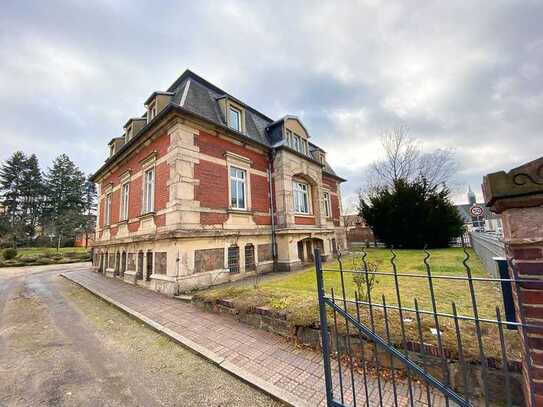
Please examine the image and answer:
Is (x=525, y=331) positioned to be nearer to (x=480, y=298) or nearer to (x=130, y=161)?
(x=480, y=298)

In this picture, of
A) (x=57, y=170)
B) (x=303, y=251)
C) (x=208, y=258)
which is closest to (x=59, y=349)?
(x=208, y=258)

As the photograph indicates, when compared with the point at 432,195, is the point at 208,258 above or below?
below

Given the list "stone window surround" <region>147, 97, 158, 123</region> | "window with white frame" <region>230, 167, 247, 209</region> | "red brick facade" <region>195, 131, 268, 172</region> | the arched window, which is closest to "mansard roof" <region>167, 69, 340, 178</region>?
"red brick facade" <region>195, 131, 268, 172</region>

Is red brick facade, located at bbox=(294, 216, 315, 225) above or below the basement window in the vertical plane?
above

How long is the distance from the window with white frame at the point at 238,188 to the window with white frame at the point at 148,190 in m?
3.40

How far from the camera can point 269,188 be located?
12430 mm

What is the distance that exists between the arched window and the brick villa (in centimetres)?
4

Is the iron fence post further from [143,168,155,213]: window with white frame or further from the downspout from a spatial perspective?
[143,168,155,213]: window with white frame

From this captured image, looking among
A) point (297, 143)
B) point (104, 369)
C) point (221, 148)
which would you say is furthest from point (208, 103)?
point (104, 369)

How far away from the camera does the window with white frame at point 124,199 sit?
12469mm

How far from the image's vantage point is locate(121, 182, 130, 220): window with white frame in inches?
491

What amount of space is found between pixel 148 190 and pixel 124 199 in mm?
3373

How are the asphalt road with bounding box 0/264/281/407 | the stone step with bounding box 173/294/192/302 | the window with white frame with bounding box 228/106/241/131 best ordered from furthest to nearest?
the window with white frame with bounding box 228/106/241/131 < the stone step with bounding box 173/294/192/302 < the asphalt road with bounding box 0/264/281/407

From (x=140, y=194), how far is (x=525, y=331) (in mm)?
12329
